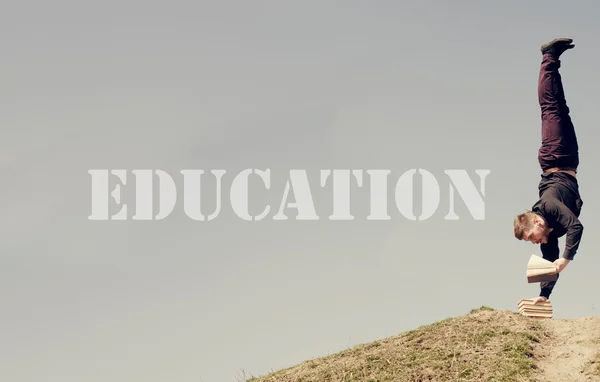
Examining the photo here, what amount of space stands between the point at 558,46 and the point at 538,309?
21.9ft

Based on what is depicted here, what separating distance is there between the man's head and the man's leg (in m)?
1.42

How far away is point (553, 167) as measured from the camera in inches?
698

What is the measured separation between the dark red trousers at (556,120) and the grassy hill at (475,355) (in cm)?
418

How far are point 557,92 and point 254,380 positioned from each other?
1099 centimetres

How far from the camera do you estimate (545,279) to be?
1744 cm

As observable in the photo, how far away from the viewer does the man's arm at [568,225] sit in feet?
55.7

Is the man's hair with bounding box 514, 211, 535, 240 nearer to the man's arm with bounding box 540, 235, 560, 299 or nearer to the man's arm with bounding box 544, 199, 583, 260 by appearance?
the man's arm with bounding box 544, 199, 583, 260

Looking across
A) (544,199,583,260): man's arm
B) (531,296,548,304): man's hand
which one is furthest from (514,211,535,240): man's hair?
(531,296,548,304): man's hand

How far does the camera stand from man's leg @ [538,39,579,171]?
17.6m

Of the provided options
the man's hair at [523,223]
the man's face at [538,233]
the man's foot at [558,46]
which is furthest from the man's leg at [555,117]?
the man's face at [538,233]

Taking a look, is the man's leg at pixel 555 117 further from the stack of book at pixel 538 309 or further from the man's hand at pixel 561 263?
the stack of book at pixel 538 309

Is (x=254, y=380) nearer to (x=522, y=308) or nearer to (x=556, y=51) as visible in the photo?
(x=522, y=308)

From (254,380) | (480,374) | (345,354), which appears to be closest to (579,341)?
(480,374)

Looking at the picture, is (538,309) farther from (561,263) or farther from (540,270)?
(561,263)
